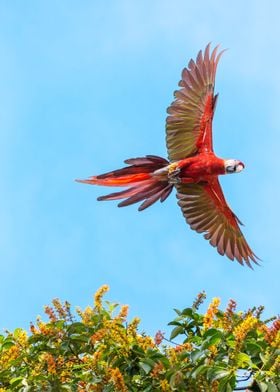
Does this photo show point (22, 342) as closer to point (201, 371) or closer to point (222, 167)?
point (201, 371)

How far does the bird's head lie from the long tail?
1.38ft

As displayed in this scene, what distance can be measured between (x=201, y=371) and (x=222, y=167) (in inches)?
85.9

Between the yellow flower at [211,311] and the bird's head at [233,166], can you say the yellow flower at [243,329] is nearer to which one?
the yellow flower at [211,311]

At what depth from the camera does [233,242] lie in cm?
609

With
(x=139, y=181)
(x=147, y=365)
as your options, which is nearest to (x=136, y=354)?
(x=147, y=365)

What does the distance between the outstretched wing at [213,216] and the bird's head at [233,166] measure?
0.38m

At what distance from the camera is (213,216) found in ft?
20.4

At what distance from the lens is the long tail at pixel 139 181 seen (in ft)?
18.2

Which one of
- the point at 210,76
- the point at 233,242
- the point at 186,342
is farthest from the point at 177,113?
the point at 186,342

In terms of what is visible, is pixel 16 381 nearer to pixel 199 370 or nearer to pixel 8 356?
pixel 8 356

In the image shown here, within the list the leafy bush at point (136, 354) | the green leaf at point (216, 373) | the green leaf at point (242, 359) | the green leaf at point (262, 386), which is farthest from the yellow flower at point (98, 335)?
the green leaf at point (262, 386)

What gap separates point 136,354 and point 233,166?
2.01 metres

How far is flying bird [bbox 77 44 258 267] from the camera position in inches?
218

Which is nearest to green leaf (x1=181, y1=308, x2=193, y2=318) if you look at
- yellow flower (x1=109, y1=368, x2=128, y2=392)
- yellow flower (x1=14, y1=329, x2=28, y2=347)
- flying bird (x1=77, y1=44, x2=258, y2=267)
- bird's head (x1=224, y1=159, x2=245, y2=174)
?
yellow flower (x1=109, y1=368, x2=128, y2=392)
